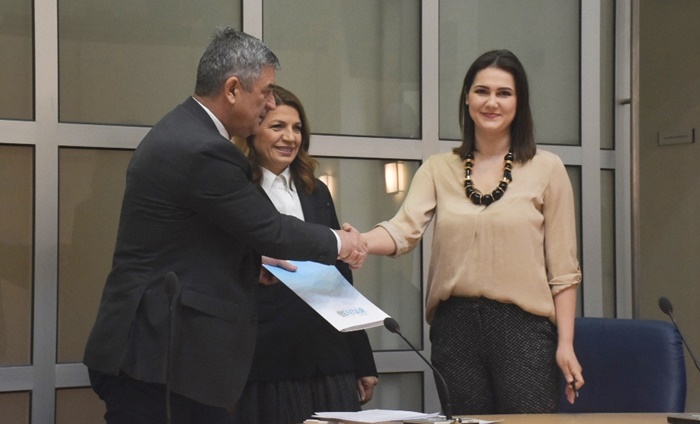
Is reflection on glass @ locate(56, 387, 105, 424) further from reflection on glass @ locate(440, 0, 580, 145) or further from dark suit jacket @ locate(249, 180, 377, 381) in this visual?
reflection on glass @ locate(440, 0, 580, 145)

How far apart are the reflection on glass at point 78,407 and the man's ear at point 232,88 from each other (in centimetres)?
142

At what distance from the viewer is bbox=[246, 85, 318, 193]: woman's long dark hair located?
10.4ft

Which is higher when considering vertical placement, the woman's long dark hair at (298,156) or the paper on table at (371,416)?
the woman's long dark hair at (298,156)

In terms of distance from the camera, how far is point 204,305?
248cm

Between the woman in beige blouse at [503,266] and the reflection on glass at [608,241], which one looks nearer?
the woman in beige blouse at [503,266]

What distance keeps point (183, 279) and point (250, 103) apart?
20.5 inches

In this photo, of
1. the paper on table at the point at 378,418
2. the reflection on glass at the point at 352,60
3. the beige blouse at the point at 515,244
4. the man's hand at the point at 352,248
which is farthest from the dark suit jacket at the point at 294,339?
the reflection on glass at the point at 352,60

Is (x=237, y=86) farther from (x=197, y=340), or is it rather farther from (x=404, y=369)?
(x=404, y=369)

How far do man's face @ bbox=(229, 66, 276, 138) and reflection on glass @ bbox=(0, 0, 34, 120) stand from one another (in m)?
1.12

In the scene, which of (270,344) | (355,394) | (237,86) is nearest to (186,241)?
(237,86)

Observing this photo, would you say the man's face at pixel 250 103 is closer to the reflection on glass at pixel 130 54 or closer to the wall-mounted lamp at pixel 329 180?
the reflection on glass at pixel 130 54

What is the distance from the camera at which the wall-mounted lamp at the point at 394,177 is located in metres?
4.08

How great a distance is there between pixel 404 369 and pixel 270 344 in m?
1.14

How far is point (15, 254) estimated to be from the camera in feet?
11.2
